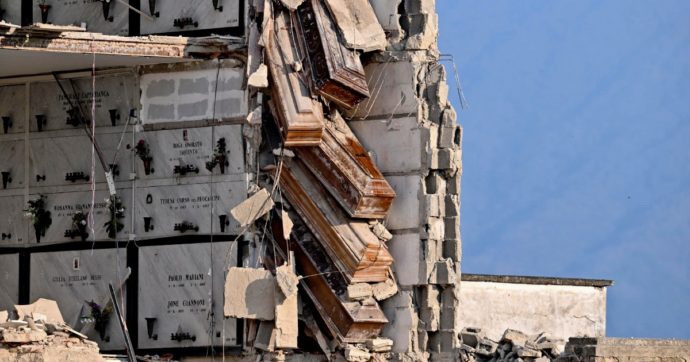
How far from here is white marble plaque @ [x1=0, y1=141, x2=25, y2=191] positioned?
43.5 metres

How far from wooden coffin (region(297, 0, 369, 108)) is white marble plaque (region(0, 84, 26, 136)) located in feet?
15.5

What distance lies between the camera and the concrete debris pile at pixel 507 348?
4353 centimetres

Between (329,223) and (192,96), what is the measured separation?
2.89 meters

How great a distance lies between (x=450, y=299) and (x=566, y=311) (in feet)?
16.3

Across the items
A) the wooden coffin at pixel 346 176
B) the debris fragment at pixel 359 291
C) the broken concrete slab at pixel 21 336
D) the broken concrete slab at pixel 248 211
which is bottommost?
the broken concrete slab at pixel 21 336

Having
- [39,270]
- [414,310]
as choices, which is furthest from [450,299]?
[39,270]

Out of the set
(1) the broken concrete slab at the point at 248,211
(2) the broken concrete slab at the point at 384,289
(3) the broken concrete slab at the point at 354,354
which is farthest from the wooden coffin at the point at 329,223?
(3) the broken concrete slab at the point at 354,354

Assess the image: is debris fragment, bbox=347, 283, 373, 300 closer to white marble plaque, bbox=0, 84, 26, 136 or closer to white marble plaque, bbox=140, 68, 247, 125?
white marble plaque, bbox=140, 68, 247, 125

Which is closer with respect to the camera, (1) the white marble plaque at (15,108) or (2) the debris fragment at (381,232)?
(2) the debris fragment at (381,232)

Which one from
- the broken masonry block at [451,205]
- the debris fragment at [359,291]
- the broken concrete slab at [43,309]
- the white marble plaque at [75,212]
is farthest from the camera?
the broken masonry block at [451,205]

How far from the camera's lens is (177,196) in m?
42.4

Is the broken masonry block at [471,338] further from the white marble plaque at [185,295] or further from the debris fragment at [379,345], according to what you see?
the white marble plaque at [185,295]

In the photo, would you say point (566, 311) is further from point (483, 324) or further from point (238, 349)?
point (238, 349)

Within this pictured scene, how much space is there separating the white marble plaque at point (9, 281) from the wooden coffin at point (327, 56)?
5.69 m
